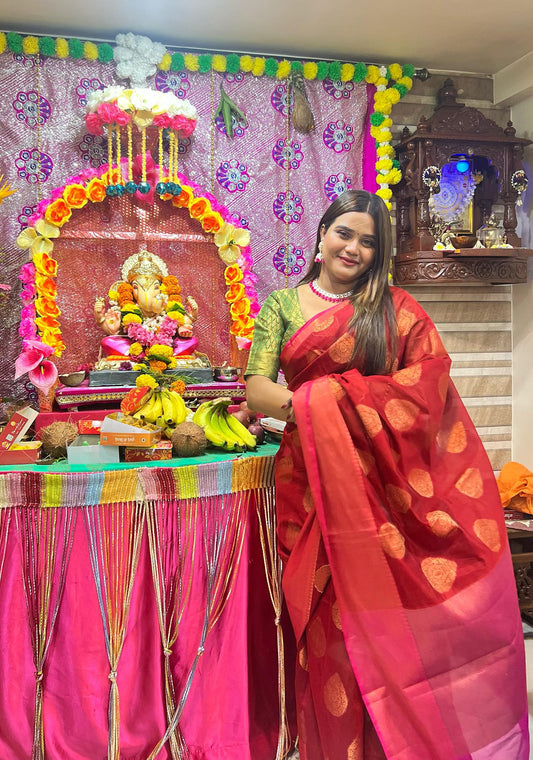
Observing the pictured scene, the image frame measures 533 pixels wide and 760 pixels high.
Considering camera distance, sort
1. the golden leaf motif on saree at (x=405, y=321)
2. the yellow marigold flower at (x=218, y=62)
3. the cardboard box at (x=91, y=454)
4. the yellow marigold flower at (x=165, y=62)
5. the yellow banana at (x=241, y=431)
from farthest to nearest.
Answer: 1. the yellow marigold flower at (x=218, y=62)
2. the yellow marigold flower at (x=165, y=62)
3. the yellow banana at (x=241, y=431)
4. the cardboard box at (x=91, y=454)
5. the golden leaf motif on saree at (x=405, y=321)

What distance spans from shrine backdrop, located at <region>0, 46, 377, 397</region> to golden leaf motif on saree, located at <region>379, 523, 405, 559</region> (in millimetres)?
2349

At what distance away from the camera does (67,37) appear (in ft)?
13.1

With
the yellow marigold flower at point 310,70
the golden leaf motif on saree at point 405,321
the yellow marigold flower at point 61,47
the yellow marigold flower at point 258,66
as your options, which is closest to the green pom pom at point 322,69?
the yellow marigold flower at point 310,70

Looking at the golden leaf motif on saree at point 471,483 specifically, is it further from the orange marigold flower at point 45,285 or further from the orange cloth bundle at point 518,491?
the orange marigold flower at point 45,285

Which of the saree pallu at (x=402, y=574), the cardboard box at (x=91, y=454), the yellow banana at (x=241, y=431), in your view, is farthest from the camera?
the yellow banana at (x=241, y=431)

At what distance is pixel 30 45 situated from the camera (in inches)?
151

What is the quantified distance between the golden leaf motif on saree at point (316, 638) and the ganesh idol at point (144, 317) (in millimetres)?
1799

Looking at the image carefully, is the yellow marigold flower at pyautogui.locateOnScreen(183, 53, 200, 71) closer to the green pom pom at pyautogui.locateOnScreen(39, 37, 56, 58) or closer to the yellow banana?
the green pom pom at pyautogui.locateOnScreen(39, 37, 56, 58)

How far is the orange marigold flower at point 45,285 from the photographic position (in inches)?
146

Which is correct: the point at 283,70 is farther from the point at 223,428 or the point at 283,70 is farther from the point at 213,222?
the point at 223,428

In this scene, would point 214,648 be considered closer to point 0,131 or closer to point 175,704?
point 175,704

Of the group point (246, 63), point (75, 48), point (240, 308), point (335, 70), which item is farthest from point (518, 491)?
point (75, 48)

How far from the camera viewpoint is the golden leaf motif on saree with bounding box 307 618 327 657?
200 cm

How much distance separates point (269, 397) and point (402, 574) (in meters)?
0.66
